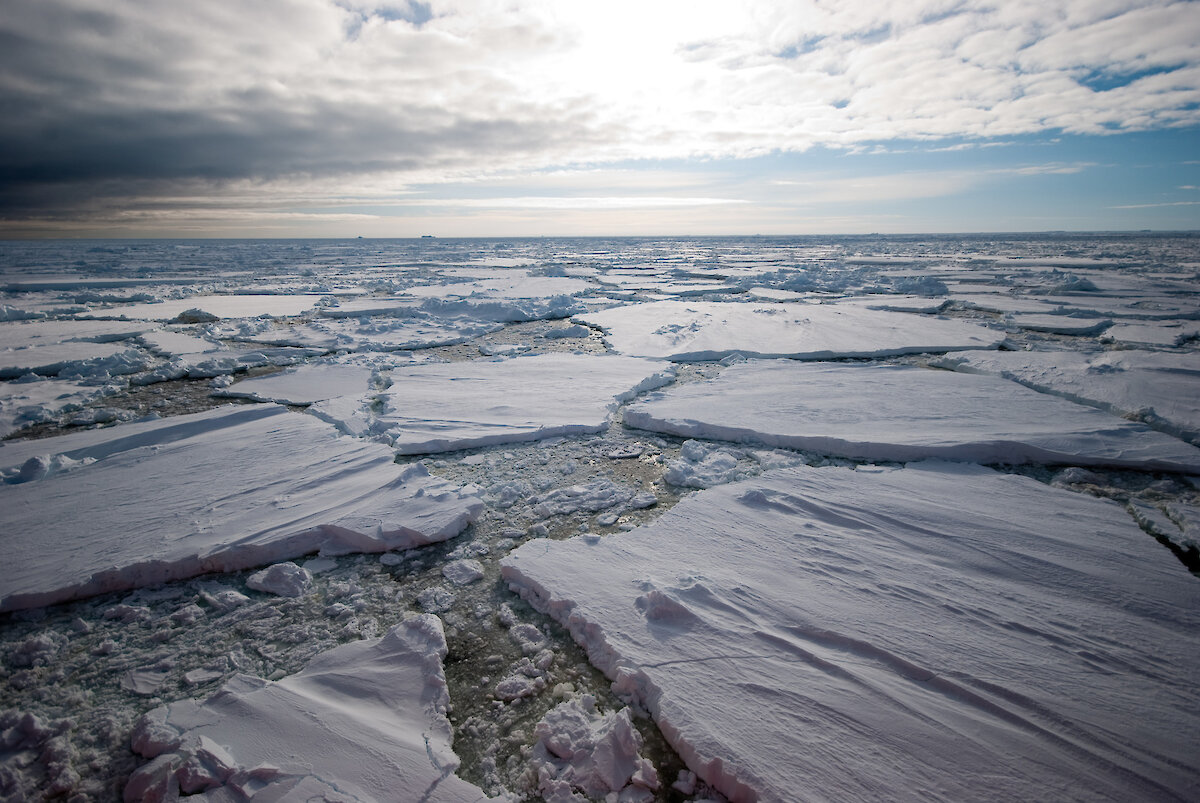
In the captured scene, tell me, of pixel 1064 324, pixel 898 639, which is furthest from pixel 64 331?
pixel 1064 324

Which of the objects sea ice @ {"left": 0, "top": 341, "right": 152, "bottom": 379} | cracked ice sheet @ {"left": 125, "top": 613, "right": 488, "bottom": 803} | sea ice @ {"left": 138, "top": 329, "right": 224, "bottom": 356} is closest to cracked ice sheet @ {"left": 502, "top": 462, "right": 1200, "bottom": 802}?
cracked ice sheet @ {"left": 125, "top": 613, "right": 488, "bottom": 803}

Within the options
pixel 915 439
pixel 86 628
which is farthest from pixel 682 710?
pixel 915 439

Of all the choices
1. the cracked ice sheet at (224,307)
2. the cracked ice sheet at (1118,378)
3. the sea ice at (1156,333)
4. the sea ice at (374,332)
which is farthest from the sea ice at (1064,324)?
the cracked ice sheet at (224,307)

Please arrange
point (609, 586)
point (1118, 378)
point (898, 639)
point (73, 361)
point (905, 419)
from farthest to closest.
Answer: point (73, 361), point (1118, 378), point (905, 419), point (609, 586), point (898, 639)

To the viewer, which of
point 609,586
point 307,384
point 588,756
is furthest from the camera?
point 307,384

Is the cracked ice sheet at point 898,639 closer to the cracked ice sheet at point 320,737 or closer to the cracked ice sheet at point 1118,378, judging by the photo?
the cracked ice sheet at point 320,737

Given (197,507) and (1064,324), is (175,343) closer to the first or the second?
(197,507)

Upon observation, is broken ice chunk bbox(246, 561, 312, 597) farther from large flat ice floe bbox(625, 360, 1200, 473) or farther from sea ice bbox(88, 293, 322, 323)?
sea ice bbox(88, 293, 322, 323)
